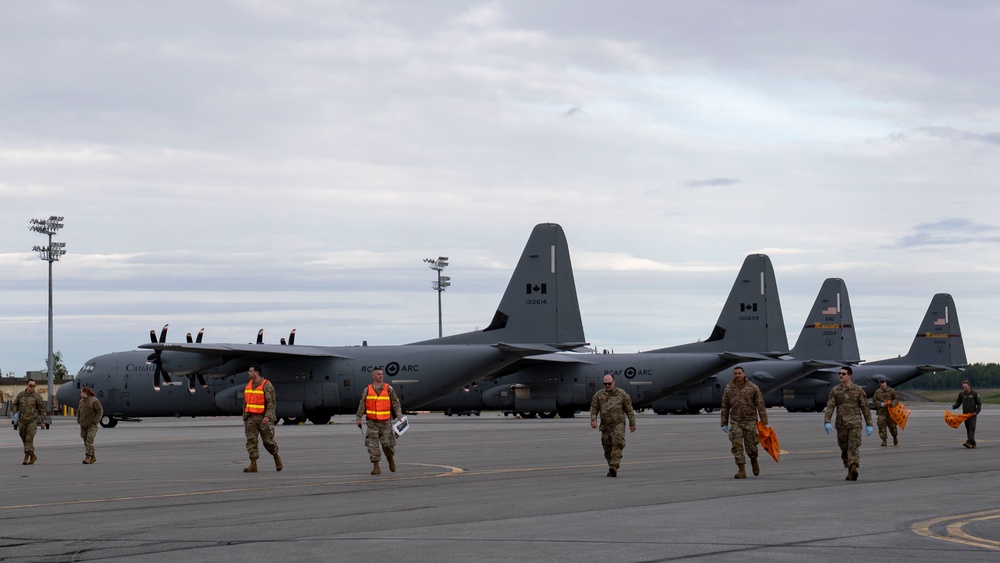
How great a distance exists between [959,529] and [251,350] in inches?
1705

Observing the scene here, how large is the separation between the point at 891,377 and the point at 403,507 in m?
76.8

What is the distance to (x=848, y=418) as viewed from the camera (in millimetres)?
20031

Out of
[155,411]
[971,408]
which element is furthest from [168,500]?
[155,411]

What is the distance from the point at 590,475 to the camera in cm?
2111

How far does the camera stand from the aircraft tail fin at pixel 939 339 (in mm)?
86688

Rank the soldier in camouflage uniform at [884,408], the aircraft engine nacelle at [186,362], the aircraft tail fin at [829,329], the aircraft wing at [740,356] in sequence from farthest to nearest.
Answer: the aircraft tail fin at [829,329] → the aircraft wing at [740,356] → the aircraft engine nacelle at [186,362] → the soldier in camouflage uniform at [884,408]

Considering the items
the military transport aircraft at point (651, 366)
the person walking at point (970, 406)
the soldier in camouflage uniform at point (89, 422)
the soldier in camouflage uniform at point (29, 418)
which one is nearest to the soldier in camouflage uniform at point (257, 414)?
the soldier in camouflage uniform at point (89, 422)

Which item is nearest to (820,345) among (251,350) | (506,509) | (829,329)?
(829,329)

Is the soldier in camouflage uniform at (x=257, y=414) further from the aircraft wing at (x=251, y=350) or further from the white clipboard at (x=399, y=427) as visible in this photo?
the aircraft wing at (x=251, y=350)

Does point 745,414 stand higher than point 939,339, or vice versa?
point 939,339

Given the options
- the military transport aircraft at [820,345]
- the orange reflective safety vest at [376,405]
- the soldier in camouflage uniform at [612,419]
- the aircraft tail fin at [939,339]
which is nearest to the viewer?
the soldier in camouflage uniform at [612,419]

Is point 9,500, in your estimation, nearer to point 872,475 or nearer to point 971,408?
point 872,475

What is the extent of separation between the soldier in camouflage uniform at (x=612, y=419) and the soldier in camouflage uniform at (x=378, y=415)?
397 centimetres

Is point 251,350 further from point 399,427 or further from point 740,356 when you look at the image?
point 399,427
